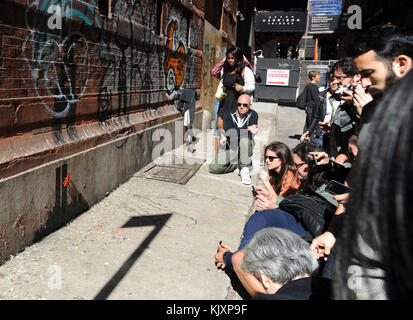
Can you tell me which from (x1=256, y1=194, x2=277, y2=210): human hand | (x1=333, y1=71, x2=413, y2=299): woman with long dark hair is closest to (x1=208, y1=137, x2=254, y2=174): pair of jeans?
(x1=256, y1=194, x2=277, y2=210): human hand

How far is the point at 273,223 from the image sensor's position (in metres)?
3.01

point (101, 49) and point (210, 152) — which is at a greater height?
point (101, 49)

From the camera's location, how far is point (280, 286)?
2.08 meters

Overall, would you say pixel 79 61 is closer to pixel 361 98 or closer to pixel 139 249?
pixel 139 249

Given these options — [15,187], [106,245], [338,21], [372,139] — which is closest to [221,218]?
[106,245]

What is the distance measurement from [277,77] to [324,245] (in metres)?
18.2

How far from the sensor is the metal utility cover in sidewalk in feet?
17.7

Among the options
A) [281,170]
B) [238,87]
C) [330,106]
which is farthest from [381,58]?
[238,87]

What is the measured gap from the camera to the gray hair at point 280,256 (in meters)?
2.06

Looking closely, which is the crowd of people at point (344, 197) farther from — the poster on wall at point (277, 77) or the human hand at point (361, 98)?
the poster on wall at point (277, 77)

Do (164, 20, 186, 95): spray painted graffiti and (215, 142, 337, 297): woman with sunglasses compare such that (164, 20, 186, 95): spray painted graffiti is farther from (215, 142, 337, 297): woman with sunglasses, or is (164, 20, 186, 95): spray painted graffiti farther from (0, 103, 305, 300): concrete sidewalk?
(215, 142, 337, 297): woman with sunglasses

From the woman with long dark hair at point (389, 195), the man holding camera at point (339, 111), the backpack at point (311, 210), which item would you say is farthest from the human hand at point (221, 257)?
the woman with long dark hair at point (389, 195)
